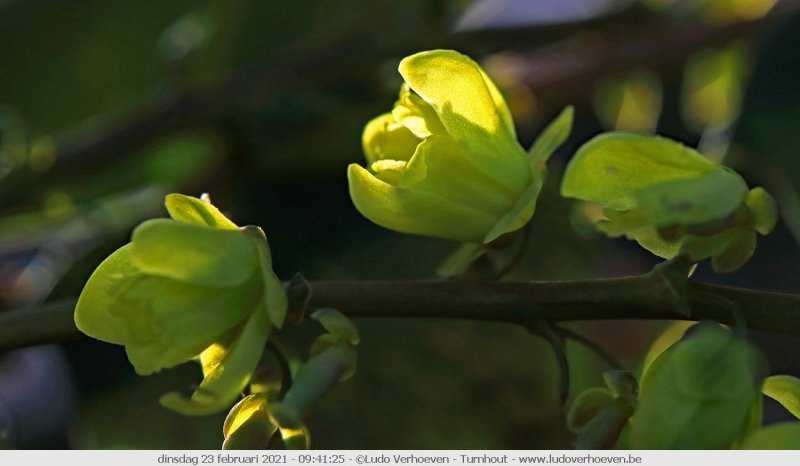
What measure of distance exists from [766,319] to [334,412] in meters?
0.58

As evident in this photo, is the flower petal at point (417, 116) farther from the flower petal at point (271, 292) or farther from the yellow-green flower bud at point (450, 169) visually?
the flower petal at point (271, 292)

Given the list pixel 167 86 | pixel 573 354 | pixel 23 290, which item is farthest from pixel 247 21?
pixel 573 354

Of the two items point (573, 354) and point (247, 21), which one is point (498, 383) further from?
point (247, 21)

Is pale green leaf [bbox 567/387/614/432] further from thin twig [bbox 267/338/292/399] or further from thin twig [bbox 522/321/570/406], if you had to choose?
thin twig [bbox 267/338/292/399]

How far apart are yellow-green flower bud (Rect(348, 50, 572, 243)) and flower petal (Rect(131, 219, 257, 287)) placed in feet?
0.26

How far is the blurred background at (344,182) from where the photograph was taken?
3.45 ft

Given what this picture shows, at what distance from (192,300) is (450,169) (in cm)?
15

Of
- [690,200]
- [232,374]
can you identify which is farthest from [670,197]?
[232,374]

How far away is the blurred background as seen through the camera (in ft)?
3.45

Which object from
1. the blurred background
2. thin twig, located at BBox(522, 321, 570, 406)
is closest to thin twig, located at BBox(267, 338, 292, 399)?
thin twig, located at BBox(522, 321, 570, 406)

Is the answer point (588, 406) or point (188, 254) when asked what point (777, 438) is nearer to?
point (588, 406)

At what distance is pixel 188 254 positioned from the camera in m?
0.54

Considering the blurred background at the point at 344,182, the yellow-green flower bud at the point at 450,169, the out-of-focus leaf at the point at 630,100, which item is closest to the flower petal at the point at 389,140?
the yellow-green flower bud at the point at 450,169

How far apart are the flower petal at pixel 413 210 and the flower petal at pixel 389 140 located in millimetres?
46
